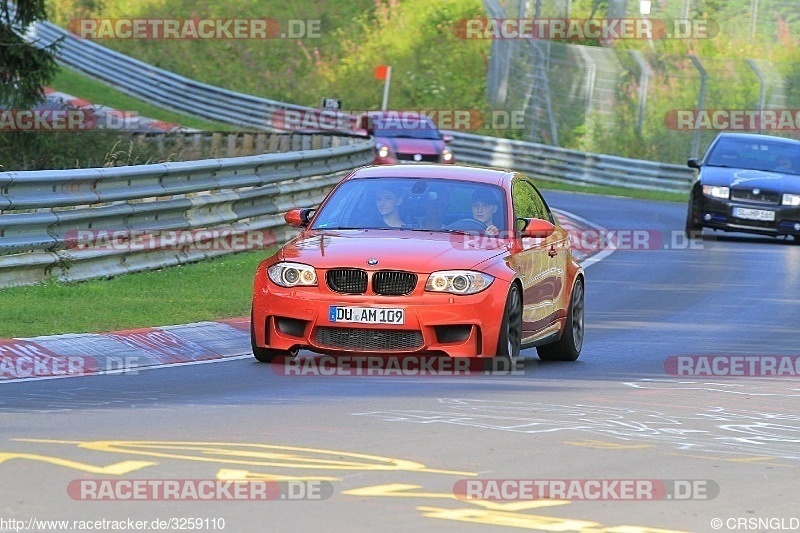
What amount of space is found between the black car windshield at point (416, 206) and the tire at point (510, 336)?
76cm

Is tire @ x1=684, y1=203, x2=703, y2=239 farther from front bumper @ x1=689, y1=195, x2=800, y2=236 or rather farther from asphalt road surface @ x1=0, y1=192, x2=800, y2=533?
asphalt road surface @ x1=0, y1=192, x2=800, y2=533

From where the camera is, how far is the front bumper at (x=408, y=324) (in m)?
11.8

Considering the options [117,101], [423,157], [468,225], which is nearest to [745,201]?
[423,157]

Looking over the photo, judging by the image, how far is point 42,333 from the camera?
41.3 ft

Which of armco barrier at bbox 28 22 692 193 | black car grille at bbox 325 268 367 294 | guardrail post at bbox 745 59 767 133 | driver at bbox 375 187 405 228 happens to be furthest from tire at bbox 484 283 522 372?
guardrail post at bbox 745 59 767 133

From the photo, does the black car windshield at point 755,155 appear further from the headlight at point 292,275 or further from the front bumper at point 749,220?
the headlight at point 292,275

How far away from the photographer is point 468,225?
508 inches

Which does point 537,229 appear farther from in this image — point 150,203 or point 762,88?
point 762,88

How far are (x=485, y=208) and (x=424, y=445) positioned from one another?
4.54 metres

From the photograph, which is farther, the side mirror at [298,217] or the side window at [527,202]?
the side window at [527,202]

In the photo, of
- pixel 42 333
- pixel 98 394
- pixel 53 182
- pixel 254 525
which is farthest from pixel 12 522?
pixel 53 182

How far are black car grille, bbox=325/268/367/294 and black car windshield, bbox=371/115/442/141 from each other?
24.9 m

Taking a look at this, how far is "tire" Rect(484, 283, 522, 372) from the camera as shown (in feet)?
39.5

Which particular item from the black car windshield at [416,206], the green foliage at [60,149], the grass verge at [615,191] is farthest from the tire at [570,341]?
the grass verge at [615,191]
